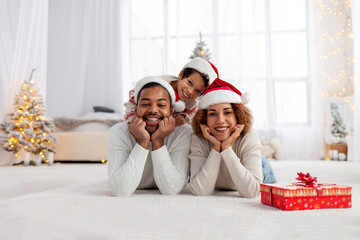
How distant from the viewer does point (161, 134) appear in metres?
1.70

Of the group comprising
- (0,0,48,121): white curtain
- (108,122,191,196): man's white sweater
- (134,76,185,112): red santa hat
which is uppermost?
(0,0,48,121): white curtain

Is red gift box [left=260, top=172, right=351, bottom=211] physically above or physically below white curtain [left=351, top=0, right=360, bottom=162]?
below

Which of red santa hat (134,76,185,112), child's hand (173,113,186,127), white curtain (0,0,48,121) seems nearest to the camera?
red santa hat (134,76,185,112)

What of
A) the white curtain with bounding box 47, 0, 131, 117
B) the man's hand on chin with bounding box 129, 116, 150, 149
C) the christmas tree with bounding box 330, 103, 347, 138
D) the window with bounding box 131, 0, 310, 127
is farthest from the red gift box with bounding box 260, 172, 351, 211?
Answer: the white curtain with bounding box 47, 0, 131, 117

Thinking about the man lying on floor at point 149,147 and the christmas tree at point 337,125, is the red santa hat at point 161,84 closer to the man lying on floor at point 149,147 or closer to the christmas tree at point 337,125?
the man lying on floor at point 149,147

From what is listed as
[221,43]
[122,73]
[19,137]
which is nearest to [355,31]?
[221,43]

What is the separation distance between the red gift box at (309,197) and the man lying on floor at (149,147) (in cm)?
51

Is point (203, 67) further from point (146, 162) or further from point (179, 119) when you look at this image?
point (146, 162)

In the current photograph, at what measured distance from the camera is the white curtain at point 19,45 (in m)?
4.00

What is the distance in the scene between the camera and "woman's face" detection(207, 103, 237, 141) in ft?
5.52

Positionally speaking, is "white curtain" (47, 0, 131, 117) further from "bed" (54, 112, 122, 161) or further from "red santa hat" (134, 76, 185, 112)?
"red santa hat" (134, 76, 185, 112)

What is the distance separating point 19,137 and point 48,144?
18.0 inches

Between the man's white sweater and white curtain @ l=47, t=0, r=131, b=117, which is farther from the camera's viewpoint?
white curtain @ l=47, t=0, r=131, b=117

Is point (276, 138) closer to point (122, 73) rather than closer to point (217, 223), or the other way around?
point (122, 73)
